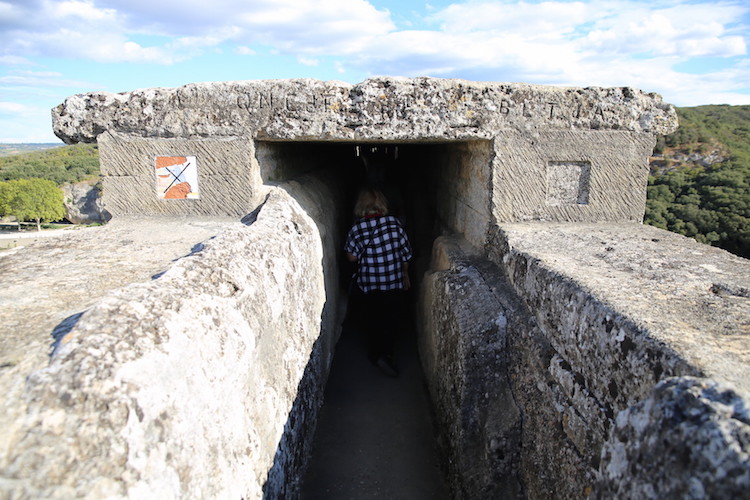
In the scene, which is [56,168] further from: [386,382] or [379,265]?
[386,382]

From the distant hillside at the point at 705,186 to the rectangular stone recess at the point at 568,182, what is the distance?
11870 millimetres

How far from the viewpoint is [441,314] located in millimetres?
2852

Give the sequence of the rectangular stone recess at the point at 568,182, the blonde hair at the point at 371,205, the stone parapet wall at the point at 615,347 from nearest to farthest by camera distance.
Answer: the stone parapet wall at the point at 615,347 < the rectangular stone recess at the point at 568,182 < the blonde hair at the point at 371,205

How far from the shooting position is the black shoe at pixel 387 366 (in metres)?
3.28

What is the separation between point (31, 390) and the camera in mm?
931

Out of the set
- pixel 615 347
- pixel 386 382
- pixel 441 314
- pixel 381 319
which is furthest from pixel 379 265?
pixel 615 347

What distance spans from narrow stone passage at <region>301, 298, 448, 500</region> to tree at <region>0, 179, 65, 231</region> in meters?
37.9

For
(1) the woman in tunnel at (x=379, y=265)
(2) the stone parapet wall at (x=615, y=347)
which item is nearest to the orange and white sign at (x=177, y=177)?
(1) the woman in tunnel at (x=379, y=265)

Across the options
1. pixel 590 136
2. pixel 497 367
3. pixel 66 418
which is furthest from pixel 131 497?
pixel 590 136

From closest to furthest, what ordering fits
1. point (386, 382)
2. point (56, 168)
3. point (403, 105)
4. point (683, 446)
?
point (683, 446) < point (403, 105) < point (386, 382) < point (56, 168)

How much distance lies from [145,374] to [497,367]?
1.63 meters

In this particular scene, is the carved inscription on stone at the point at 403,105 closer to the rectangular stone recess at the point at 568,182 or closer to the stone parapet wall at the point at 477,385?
the rectangular stone recess at the point at 568,182

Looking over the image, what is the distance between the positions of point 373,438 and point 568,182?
6.29 feet

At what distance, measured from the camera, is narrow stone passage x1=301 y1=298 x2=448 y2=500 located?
234 centimetres
